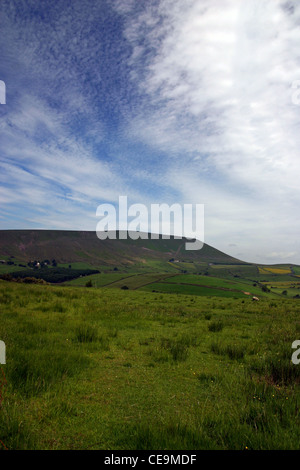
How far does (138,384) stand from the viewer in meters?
5.90

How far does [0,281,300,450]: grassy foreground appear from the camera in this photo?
145 inches

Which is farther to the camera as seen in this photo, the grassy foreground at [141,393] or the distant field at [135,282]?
the distant field at [135,282]

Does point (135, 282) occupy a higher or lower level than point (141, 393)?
lower

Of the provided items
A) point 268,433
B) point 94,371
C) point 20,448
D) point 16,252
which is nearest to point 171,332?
point 94,371

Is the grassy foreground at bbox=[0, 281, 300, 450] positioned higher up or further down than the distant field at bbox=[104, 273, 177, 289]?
higher up

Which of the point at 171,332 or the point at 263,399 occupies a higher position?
the point at 263,399

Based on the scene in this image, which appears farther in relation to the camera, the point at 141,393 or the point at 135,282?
the point at 135,282

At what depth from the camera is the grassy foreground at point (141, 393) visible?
370 cm

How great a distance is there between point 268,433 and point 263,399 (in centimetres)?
127

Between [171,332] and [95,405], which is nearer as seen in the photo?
[95,405]

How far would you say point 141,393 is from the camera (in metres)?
5.46

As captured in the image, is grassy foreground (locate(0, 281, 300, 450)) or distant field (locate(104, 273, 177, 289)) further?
distant field (locate(104, 273, 177, 289))

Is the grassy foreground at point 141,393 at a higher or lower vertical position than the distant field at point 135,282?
higher
